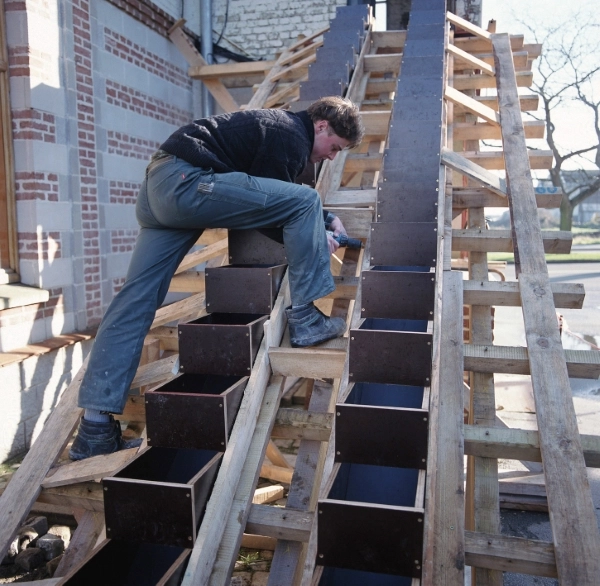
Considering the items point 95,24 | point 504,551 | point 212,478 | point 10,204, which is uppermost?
point 95,24

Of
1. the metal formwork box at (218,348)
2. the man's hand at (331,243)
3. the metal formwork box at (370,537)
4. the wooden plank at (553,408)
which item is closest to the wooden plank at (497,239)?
the wooden plank at (553,408)

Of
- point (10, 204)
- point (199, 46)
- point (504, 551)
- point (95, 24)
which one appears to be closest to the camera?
point (504, 551)

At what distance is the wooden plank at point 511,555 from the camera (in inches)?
86.3

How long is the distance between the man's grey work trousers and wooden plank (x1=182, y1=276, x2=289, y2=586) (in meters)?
0.39

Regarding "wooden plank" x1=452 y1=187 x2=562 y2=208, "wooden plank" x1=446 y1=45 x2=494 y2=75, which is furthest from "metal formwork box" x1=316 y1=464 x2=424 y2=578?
"wooden plank" x1=446 y1=45 x2=494 y2=75

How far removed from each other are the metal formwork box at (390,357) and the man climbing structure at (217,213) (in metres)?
0.42

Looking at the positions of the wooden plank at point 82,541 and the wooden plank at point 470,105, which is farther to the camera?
the wooden plank at point 470,105

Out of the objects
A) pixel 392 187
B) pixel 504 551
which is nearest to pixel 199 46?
pixel 392 187

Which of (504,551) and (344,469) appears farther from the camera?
(344,469)

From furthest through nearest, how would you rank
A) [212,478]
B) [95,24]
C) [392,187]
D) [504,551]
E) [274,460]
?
[95,24]
[274,460]
[392,187]
[212,478]
[504,551]

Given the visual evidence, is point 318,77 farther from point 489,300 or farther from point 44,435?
point 44,435

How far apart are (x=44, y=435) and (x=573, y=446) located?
8.24 ft

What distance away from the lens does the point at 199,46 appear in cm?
878

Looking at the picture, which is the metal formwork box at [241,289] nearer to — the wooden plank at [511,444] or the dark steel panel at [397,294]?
the dark steel panel at [397,294]
